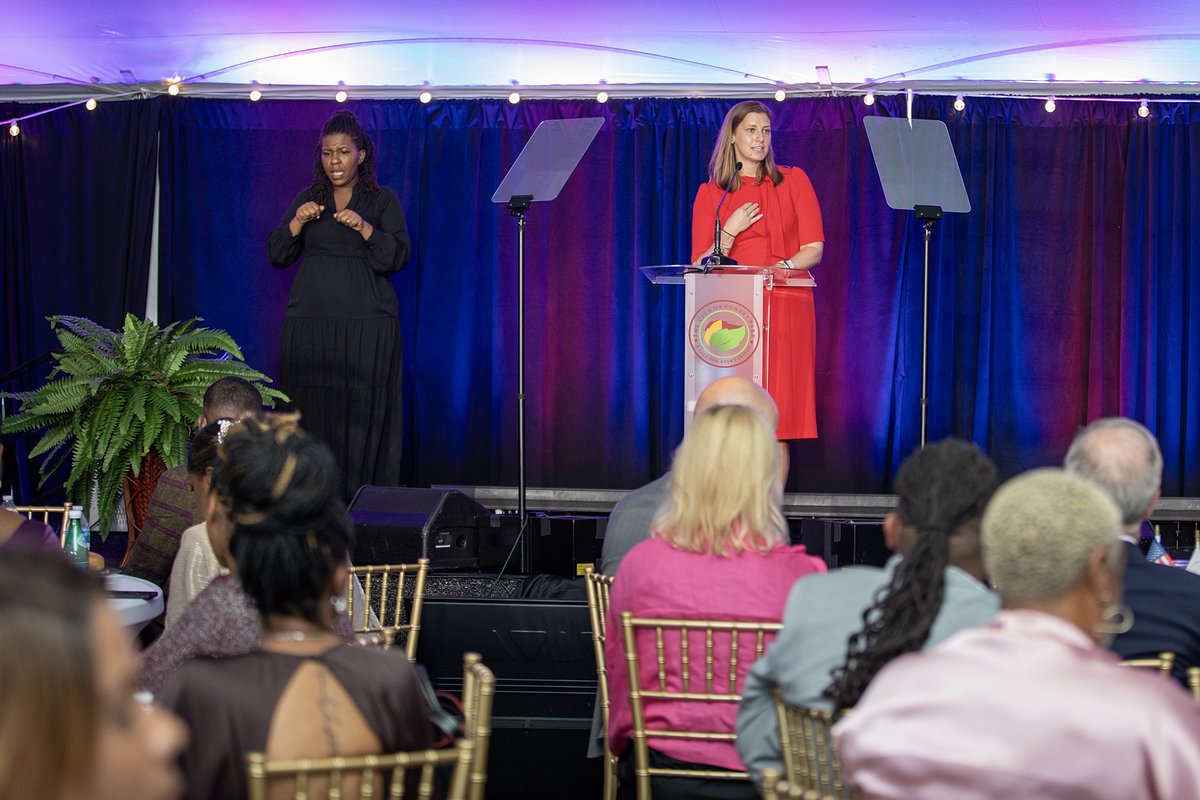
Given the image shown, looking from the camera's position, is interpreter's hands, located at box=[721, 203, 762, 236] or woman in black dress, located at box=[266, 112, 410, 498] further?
woman in black dress, located at box=[266, 112, 410, 498]

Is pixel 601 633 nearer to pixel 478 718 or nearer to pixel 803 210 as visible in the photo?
pixel 478 718

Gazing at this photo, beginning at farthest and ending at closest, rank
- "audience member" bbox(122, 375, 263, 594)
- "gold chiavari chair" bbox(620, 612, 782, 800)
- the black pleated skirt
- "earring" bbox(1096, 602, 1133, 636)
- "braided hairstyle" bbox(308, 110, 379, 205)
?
the black pleated skirt → "braided hairstyle" bbox(308, 110, 379, 205) → "audience member" bbox(122, 375, 263, 594) → "gold chiavari chair" bbox(620, 612, 782, 800) → "earring" bbox(1096, 602, 1133, 636)

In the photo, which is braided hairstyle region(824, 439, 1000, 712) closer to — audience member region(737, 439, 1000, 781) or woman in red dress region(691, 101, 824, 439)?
audience member region(737, 439, 1000, 781)

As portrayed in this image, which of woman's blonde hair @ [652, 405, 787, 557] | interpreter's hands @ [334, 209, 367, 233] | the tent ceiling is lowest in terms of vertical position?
woman's blonde hair @ [652, 405, 787, 557]

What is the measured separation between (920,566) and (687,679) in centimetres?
72

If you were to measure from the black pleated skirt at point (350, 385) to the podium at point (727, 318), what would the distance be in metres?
2.11

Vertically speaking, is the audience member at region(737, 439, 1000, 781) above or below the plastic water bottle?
above

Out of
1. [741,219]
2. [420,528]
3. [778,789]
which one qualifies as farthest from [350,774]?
[741,219]

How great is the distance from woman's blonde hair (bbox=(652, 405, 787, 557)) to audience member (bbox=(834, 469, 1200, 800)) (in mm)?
964

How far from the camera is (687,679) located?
2.51 meters

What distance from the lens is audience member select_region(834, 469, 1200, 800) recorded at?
1.32 metres

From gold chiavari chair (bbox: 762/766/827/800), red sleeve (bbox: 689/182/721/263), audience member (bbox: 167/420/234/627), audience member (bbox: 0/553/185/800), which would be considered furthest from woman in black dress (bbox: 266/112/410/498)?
audience member (bbox: 0/553/185/800)

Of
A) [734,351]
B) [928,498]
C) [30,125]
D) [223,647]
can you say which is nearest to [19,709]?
[223,647]

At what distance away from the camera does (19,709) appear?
2.79ft
